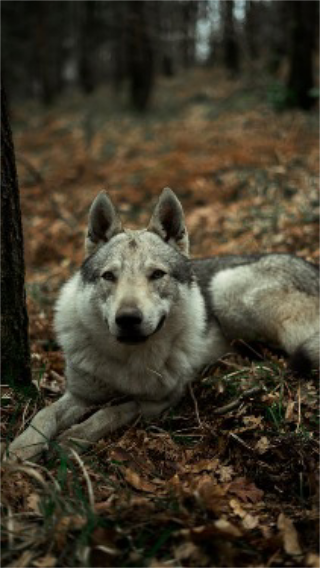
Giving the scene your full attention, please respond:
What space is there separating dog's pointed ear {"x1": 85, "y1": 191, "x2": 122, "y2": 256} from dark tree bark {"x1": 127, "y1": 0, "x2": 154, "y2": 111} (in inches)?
520

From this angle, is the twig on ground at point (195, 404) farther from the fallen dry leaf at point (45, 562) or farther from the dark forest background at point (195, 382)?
the fallen dry leaf at point (45, 562)

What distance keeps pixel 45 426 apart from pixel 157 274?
134cm

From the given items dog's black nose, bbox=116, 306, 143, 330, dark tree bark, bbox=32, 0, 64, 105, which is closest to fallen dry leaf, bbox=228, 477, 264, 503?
dog's black nose, bbox=116, 306, 143, 330

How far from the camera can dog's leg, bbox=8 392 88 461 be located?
121 inches

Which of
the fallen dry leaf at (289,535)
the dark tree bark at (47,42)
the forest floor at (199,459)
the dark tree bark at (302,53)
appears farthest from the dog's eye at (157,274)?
the dark tree bark at (47,42)

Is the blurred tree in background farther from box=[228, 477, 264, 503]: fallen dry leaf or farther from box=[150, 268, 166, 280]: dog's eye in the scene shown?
box=[228, 477, 264, 503]: fallen dry leaf

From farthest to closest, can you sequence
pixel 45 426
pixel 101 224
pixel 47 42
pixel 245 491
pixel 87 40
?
pixel 87 40
pixel 47 42
pixel 101 224
pixel 45 426
pixel 245 491

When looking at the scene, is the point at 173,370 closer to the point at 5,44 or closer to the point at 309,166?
the point at 309,166

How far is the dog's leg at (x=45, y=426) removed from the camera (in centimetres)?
309

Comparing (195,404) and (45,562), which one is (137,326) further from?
(45,562)

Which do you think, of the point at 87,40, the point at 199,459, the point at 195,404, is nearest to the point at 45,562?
the point at 199,459

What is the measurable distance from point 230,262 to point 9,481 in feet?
10.6

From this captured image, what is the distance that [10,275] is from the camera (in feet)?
11.4

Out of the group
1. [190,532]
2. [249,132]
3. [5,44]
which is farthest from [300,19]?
[5,44]
